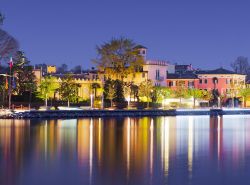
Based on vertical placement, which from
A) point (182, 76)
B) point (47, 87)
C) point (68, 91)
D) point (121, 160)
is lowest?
point (121, 160)

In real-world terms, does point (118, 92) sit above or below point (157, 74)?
below

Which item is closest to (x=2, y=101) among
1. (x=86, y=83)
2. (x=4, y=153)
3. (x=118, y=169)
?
(x=86, y=83)

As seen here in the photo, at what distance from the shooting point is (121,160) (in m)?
23.9

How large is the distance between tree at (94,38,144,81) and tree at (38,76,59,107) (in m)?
7.25

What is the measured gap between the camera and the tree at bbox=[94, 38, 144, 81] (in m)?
89.6

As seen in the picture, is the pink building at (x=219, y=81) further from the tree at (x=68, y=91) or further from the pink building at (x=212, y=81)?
the tree at (x=68, y=91)

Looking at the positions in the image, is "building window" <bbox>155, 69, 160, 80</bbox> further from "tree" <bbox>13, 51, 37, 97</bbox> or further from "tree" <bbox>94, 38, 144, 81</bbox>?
"tree" <bbox>13, 51, 37, 97</bbox>

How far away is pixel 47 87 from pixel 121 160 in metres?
60.0

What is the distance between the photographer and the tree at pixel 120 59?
89562mm

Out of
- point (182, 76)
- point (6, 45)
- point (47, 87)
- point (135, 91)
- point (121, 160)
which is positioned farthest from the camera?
point (182, 76)

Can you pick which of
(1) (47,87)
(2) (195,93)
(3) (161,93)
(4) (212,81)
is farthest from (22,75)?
(4) (212,81)

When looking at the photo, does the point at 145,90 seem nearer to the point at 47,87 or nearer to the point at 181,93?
the point at 181,93

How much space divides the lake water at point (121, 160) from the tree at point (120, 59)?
5349 centimetres

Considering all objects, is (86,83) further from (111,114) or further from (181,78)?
(111,114)
